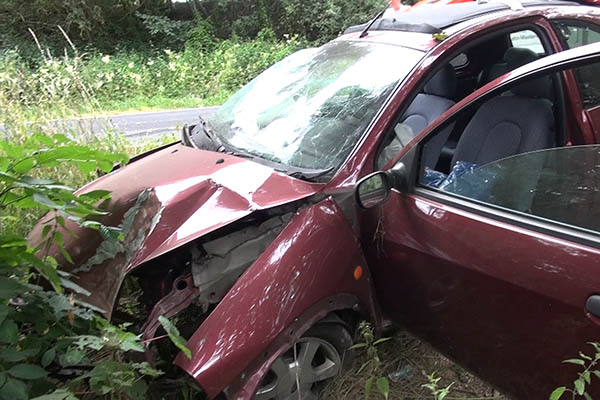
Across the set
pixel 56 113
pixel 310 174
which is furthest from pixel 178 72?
pixel 310 174

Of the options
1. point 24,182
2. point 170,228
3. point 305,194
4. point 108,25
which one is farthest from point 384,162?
point 108,25

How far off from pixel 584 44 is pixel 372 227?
179 cm

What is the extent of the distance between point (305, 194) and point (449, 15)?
1.49 m

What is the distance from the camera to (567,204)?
1.68 metres

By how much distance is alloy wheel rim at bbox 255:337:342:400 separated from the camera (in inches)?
79.0

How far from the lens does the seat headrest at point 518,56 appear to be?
9.98 feet

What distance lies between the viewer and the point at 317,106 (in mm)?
2604

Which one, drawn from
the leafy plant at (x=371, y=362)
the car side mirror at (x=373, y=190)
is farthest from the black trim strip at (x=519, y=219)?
the leafy plant at (x=371, y=362)

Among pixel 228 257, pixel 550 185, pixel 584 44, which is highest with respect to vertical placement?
pixel 584 44

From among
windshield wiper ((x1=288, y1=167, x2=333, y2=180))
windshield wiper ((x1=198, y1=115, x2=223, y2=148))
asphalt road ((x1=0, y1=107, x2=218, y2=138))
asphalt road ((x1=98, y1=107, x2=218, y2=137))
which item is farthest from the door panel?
asphalt road ((x1=98, y1=107, x2=218, y2=137))

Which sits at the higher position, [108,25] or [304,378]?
[108,25]

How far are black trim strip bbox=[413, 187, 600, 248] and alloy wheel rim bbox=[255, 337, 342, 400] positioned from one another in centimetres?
81

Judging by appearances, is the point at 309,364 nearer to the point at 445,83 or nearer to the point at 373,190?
the point at 373,190

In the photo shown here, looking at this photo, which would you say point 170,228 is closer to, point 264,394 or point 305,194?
point 305,194
